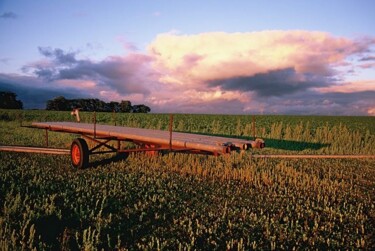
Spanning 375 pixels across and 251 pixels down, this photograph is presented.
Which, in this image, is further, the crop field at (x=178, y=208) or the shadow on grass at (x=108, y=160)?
the shadow on grass at (x=108, y=160)

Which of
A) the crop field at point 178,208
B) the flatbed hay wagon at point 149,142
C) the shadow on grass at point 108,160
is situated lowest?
the crop field at point 178,208

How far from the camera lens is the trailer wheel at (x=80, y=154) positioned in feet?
27.3

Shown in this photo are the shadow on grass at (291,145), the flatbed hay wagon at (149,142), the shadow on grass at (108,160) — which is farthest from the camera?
the shadow on grass at (291,145)

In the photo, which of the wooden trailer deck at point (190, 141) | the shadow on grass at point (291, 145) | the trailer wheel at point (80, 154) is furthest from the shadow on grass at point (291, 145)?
the trailer wheel at point (80, 154)

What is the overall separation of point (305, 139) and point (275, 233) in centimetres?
1393

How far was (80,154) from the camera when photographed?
8.35m


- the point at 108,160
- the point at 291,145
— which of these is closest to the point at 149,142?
the point at 108,160

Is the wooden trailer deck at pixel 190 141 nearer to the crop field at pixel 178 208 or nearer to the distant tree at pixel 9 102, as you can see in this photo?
the crop field at pixel 178 208

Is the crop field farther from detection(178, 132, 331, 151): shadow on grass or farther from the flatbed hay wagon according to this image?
detection(178, 132, 331, 151): shadow on grass

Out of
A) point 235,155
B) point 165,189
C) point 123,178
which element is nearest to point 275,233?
point 165,189

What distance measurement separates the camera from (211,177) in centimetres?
790

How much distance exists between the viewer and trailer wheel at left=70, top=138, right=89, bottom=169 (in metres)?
8.31

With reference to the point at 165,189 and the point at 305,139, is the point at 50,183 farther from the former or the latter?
the point at 305,139

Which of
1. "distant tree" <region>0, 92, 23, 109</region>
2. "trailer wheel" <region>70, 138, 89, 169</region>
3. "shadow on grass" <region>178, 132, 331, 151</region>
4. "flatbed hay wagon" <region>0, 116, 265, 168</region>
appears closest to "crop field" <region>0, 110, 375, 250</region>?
"trailer wheel" <region>70, 138, 89, 169</region>
